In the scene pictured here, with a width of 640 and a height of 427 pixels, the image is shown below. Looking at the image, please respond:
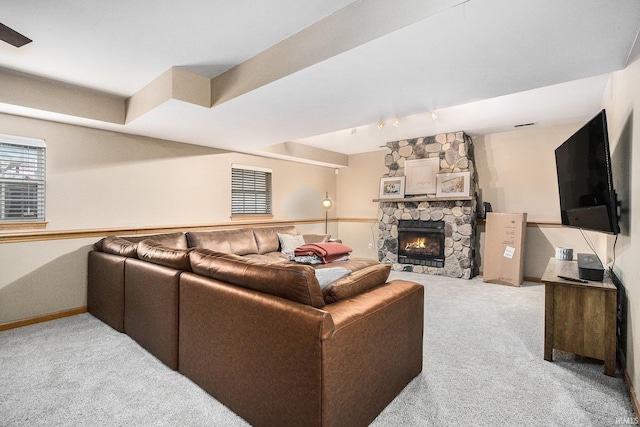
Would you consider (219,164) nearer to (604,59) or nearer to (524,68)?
(524,68)

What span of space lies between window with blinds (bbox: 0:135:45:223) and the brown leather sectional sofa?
1.74 metres

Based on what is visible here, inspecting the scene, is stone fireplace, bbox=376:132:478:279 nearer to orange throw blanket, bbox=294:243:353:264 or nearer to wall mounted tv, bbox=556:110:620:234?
orange throw blanket, bbox=294:243:353:264

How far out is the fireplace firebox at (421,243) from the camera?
543 cm

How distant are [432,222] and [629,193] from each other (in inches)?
137

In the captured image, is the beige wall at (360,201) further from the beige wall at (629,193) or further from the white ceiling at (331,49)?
the beige wall at (629,193)

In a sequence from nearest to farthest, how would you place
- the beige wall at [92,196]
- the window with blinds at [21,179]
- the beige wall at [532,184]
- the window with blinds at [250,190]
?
the window with blinds at [21,179] < the beige wall at [92,196] < the beige wall at [532,184] < the window with blinds at [250,190]

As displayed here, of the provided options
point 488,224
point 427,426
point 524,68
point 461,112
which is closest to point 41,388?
point 427,426

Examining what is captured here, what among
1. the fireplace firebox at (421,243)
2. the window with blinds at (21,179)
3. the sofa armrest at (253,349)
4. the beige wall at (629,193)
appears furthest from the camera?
the fireplace firebox at (421,243)

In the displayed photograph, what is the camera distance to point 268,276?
5.31 feet

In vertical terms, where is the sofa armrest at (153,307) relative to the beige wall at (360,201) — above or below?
below

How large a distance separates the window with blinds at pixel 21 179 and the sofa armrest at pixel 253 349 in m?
2.41

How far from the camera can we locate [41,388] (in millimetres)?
2047

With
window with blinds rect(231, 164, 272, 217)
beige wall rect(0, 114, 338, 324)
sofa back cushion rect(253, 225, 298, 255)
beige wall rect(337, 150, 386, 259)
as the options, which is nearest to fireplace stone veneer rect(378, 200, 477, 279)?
beige wall rect(337, 150, 386, 259)

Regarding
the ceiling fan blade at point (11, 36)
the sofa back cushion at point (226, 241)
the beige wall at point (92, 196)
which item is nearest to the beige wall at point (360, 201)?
the sofa back cushion at point (226, 241)
